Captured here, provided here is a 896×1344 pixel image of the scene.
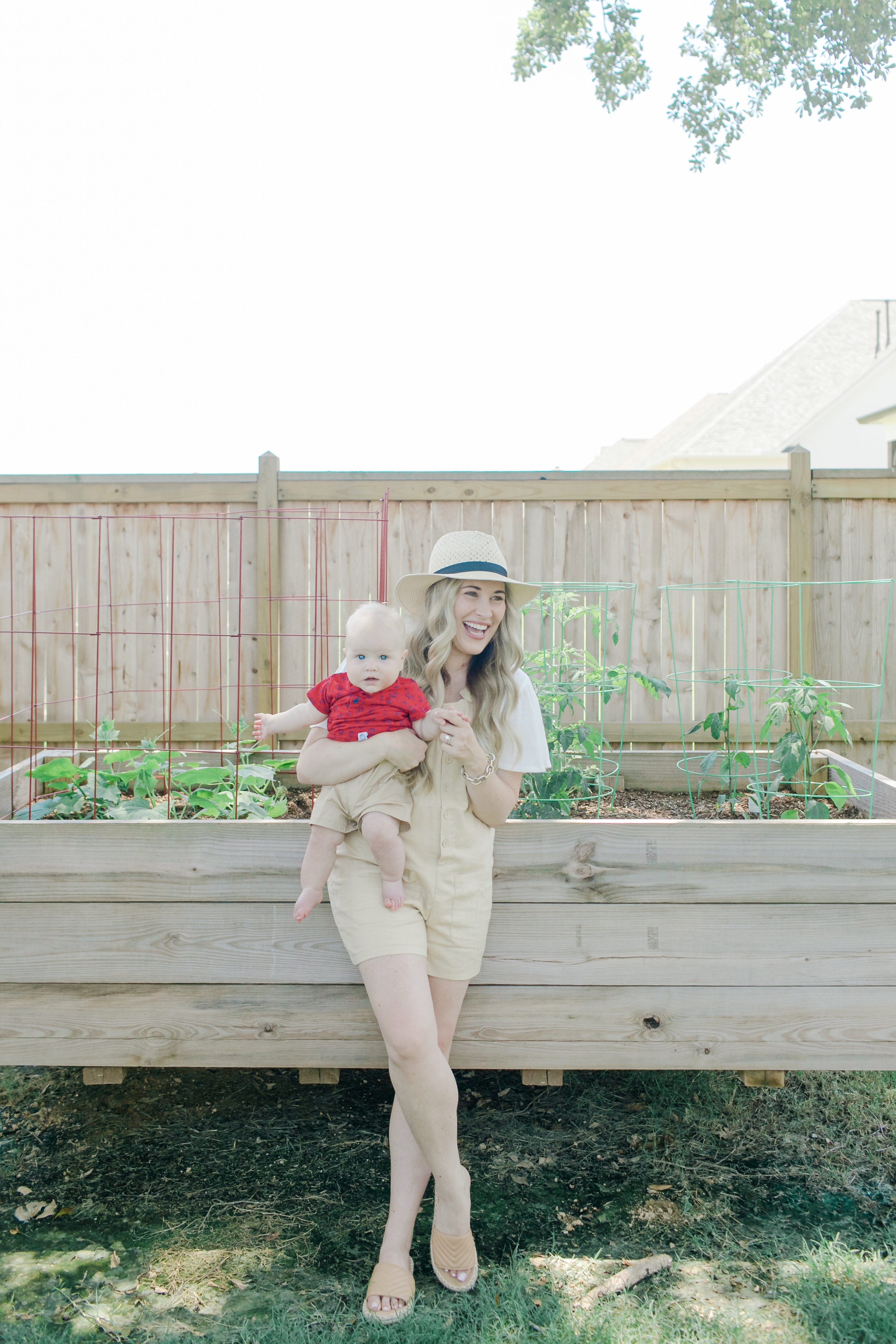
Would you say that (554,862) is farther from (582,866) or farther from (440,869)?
(440,869)

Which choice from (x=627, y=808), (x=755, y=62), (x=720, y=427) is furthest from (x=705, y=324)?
(x=627, y=808)

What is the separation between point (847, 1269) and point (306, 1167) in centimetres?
122

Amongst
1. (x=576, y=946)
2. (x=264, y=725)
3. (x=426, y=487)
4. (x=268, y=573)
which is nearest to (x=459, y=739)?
(x=264, y=725)

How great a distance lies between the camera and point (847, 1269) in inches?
73.3

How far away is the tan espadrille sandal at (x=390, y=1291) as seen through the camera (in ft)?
5.70

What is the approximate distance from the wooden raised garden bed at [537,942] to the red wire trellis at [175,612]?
8.79ft

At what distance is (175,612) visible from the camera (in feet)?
16.0

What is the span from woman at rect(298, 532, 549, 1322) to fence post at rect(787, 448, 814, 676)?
123 inches

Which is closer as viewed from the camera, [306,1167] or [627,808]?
[306,1167]

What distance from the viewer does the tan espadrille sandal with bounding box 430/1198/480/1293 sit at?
5.98ft

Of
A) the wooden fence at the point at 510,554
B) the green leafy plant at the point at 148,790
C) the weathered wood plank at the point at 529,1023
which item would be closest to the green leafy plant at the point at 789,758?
the weathered wood plank at the point at 529,1023

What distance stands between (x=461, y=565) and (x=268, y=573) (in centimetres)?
299

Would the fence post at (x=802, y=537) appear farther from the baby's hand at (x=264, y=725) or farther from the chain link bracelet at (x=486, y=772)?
the baby's hand at (x=264, y=725)

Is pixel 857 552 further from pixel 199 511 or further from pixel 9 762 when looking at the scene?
pixel 9 762
